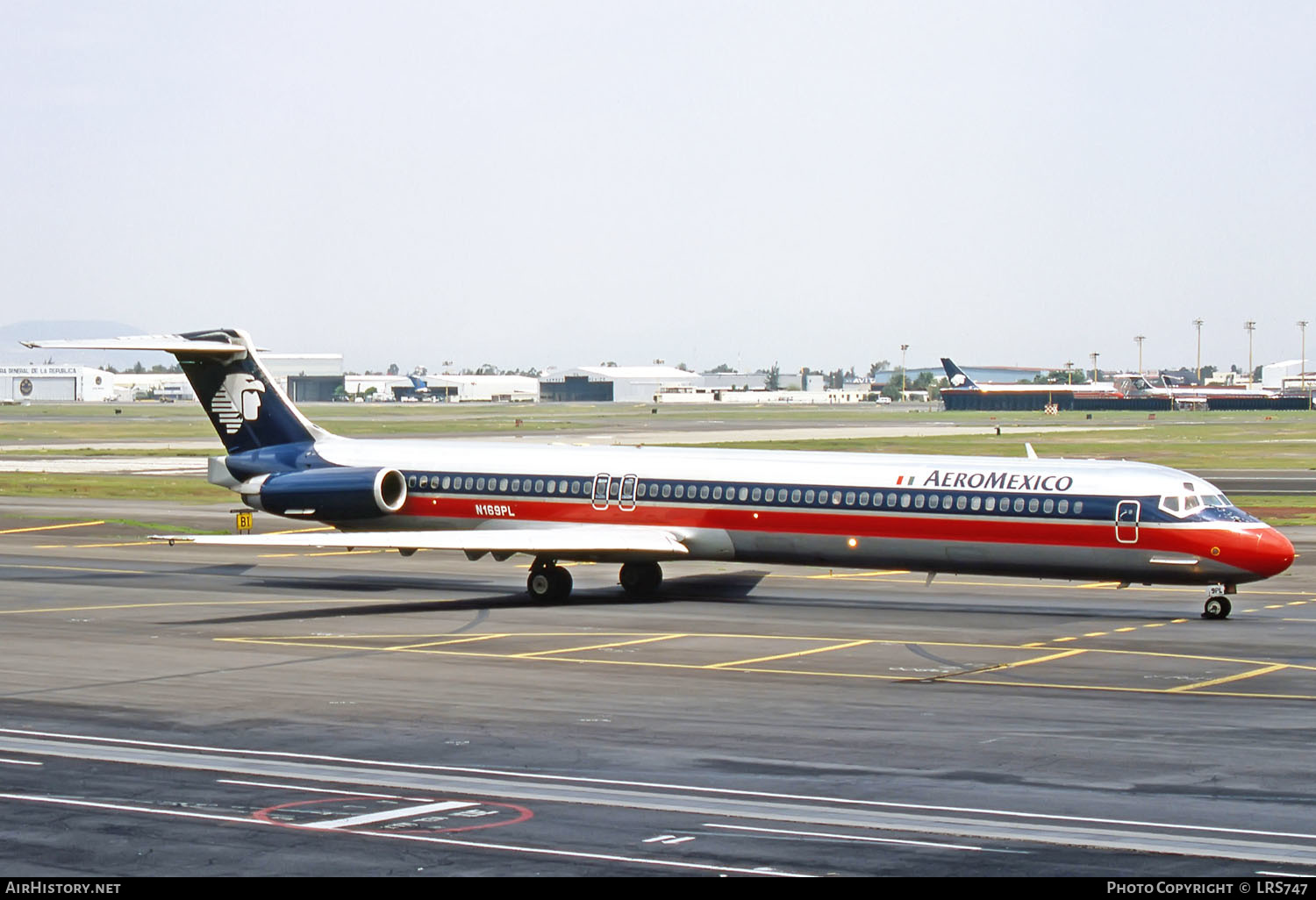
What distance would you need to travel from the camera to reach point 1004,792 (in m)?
17.6

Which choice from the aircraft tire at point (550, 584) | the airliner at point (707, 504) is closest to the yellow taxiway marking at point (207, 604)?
the airliner at point (707, 504)

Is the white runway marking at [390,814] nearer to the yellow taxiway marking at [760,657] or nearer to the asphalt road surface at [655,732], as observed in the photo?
the asphalt road surface at [655,732]

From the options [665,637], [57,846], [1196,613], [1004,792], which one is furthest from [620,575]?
[57,846]

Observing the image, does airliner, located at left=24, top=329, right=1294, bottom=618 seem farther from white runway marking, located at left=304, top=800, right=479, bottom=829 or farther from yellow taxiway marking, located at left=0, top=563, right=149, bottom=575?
white runway marking, located at left=304, top=800, right=479, bottom=829

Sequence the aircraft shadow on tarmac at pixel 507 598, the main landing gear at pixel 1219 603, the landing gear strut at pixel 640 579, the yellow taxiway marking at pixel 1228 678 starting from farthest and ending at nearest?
the landing gear strut at pixel 640 579 < the aircraft shadow on tarmac at pixel 507 598 < the main landing gear at pixel 1219 603 < the yellow taxiway marking at pixel 1228 678

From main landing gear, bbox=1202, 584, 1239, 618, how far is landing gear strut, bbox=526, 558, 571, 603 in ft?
45.7

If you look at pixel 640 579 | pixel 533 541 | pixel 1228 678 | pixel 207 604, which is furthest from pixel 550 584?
pixel 1228 678

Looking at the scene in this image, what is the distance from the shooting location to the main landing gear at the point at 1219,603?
33469 millimetres

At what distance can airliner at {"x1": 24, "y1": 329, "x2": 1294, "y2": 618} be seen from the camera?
33.3 meters

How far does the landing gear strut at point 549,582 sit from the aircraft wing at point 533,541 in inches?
15.1

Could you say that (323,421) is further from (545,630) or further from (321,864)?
(321,864)

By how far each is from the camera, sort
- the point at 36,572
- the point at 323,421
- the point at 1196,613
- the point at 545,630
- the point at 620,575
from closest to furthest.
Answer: the point at 545,630
the point at 1196,613
the point at 620,575
the point at 36,572
the point at 323,421

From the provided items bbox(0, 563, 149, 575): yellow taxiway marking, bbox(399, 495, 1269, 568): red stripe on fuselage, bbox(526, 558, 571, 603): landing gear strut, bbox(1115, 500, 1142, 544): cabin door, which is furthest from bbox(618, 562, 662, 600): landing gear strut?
bbox(0, 563, 149, 575): yellow taxiway marking

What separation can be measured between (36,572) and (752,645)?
70.6 feet
